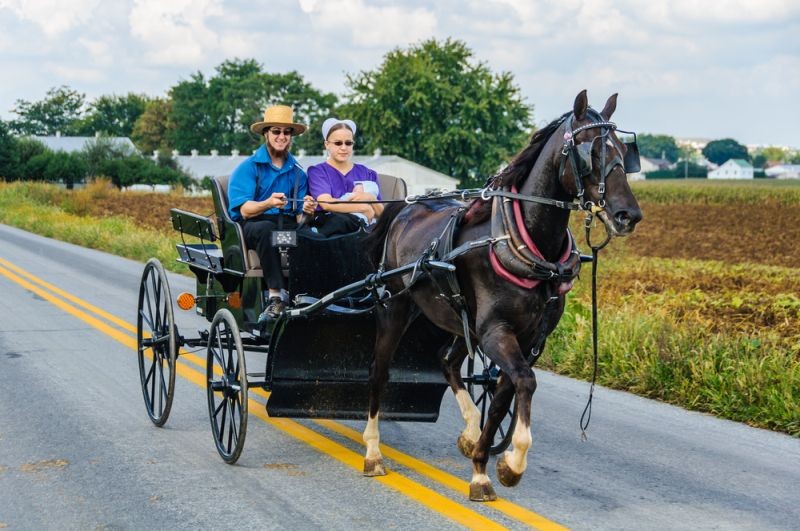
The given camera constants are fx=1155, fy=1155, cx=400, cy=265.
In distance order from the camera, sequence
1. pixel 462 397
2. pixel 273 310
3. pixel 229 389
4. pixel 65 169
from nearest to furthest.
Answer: pixel 462 397 → pixel 229 389 → pixel 273 310 → pixel 65 169

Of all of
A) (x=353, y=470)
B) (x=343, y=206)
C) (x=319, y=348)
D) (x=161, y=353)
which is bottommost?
(x=353, y=470)

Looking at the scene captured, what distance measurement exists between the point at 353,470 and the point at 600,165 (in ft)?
8.16

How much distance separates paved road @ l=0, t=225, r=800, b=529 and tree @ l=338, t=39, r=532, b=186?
264 feet

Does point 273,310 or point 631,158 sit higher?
point 631,158

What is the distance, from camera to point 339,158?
25.7 feet

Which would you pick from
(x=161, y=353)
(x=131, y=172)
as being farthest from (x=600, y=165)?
(x=131, y=172)

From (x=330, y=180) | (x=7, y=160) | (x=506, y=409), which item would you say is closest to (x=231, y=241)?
(x=330, y=180)

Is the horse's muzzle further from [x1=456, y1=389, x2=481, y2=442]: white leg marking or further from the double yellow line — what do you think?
[x1=456, y1=389, x2=481, y2=442]: white leg marking

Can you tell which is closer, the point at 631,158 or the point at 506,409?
the point at 631,158

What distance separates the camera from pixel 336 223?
25.7 ft

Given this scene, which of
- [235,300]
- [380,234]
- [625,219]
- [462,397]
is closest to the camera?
[625,219]

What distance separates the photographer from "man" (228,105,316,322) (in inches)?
301

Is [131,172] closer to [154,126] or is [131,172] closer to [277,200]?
[154,126]

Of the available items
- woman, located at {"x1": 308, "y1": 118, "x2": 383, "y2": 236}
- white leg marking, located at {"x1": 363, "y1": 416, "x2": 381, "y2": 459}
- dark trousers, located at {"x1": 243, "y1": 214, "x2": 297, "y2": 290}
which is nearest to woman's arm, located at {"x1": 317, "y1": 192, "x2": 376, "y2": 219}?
woman, located at {"x1": 308, "y1": 118, "x2": 383, "y2": 236}
